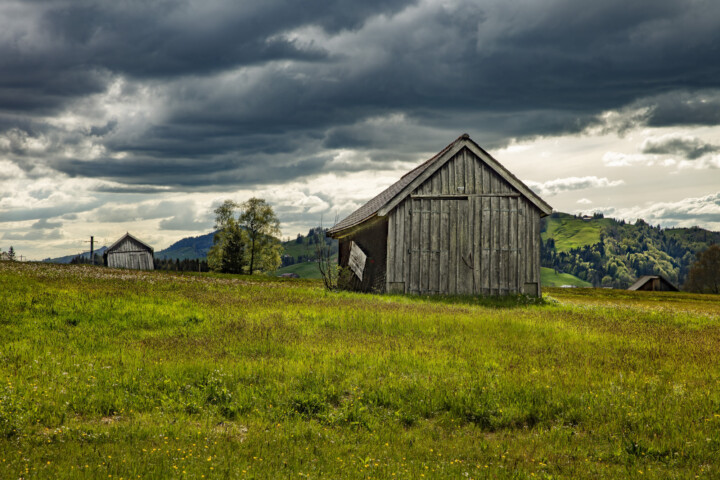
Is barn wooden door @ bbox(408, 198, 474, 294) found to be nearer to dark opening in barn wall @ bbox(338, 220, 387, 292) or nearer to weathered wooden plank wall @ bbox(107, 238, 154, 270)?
dark opening in barn wall @ bbox(338, 220, 387, 292)

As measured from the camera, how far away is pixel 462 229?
81.9ft

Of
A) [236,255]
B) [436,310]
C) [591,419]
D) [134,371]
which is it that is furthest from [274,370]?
[236,255]

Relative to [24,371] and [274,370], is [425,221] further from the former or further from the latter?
[24,371]

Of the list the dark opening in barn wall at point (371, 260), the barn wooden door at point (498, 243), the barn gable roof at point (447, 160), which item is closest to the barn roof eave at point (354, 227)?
the dark opening in barn wall at point (371, 260)

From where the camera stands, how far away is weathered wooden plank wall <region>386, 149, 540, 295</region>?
24.8 m

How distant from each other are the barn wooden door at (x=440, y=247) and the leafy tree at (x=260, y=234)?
176 ft

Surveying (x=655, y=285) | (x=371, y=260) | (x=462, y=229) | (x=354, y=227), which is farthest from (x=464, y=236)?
(x=655, y=285)

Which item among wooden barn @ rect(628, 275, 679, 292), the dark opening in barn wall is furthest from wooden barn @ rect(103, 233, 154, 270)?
wooden barn @ rect(628, 275, 679, 292)

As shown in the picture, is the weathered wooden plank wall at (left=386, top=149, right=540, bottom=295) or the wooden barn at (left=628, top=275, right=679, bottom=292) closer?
the weathered wooden plank wall at (left=386, top=149, right=540, bottom=295)

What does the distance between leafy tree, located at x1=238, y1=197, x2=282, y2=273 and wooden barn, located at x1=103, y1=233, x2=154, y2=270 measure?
49.0ft

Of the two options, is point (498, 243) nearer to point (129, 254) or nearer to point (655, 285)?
point (129, 254)

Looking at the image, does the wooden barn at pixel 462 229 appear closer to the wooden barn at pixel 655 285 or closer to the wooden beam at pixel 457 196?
the wooden beam at pixel 457 196

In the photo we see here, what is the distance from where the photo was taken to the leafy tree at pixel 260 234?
250 ft

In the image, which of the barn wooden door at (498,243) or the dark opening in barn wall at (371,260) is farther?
the dark opening in barn wall at (371,260)
